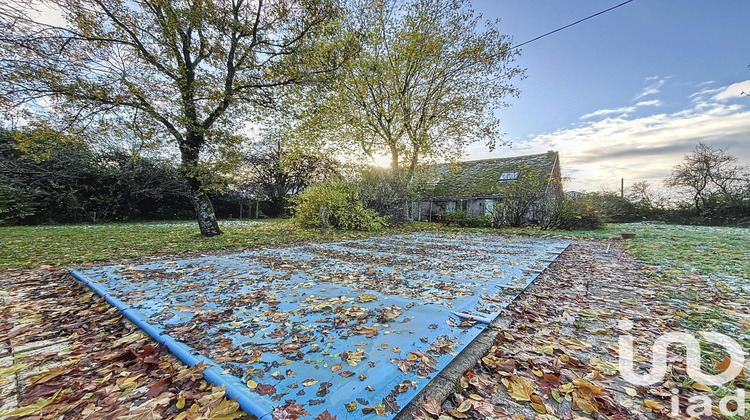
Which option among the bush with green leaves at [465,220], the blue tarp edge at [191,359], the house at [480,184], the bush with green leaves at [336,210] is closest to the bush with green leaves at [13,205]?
the bush with green leaves at [336,210]

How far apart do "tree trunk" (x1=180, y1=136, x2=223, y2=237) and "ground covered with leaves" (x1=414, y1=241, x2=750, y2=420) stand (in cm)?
699

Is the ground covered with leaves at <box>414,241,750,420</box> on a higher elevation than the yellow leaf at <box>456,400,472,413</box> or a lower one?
higher

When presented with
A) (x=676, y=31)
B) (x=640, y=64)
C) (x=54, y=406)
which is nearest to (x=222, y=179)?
(x=54, y=406)

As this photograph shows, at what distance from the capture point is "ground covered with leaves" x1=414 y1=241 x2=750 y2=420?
1.22 meters

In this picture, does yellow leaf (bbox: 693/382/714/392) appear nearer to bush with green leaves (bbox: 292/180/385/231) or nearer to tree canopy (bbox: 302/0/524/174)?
bush with green leaves (bbox: 292/180/385/231)

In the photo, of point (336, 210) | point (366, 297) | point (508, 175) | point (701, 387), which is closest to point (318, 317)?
point (366, 297)

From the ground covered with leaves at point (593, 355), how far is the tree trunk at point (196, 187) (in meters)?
6.99

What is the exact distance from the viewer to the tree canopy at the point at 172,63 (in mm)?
4875

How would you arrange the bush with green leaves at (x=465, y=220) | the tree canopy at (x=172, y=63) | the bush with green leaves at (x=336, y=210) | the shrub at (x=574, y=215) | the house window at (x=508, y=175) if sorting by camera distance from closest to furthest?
the tree canopy at (x=172, y=63), the bush with green leaves at (x=336, y=210), the shrub at (x=574, y=215), the bush with green leaves at (x=465, y=220), the house window at (x=508, y=175)

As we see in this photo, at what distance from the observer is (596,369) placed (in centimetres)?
152

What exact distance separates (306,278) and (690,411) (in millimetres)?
2979

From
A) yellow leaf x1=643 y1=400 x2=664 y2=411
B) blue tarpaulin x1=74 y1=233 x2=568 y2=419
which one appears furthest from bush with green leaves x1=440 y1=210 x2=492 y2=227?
yellow leaf x1=643 y1=400 x2=664 y2=411

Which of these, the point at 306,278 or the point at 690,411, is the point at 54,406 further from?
the point at 690,411

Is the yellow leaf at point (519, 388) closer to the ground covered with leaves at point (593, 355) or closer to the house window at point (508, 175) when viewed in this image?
the ground covered with leaves at point (593, 355)
